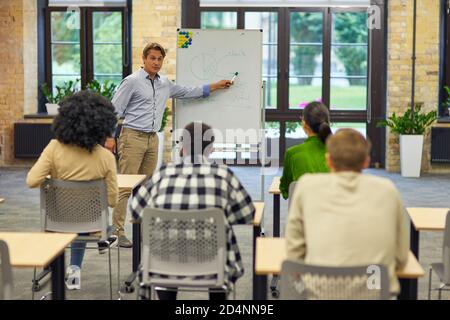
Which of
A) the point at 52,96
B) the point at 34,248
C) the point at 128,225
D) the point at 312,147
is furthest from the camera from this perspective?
the point at 52,96

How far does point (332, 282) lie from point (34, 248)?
1.42 m

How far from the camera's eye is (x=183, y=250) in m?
3.77

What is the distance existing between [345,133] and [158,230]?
3.47 ft

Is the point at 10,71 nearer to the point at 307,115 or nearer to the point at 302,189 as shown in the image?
the point at 307,115

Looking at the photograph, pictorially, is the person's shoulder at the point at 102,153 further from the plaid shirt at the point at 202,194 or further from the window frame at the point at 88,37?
the window frame at the point at 88,37

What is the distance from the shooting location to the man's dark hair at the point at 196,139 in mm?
3928

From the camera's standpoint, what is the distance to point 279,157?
12.2m

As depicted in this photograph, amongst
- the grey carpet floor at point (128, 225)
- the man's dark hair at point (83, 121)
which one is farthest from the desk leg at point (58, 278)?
the grey carpet floor at point (128, 225)

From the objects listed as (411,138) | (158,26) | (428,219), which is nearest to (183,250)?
(428,219)

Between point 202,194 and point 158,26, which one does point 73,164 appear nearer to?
point 202,194

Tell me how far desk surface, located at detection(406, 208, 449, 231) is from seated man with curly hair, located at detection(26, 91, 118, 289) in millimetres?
1761

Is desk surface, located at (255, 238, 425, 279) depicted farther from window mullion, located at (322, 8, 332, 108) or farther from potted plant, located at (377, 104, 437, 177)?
window mullion, located at (322, 8, 332, 108)

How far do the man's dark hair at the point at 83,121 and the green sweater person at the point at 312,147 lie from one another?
112cm

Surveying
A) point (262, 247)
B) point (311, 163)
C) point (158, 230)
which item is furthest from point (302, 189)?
point (311, 163)
